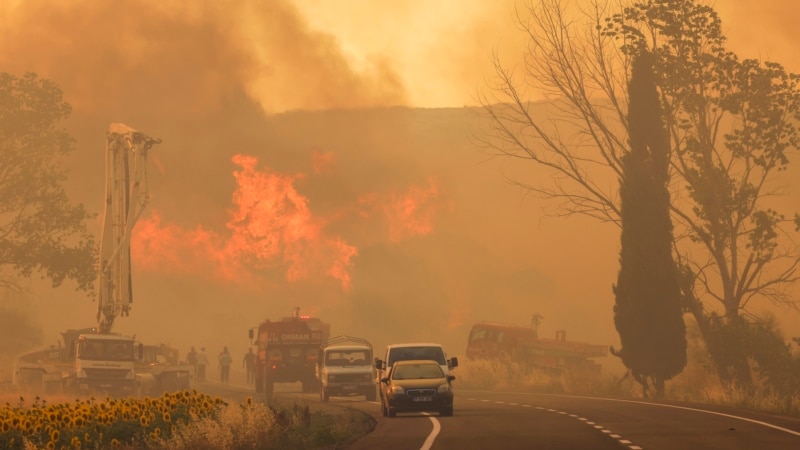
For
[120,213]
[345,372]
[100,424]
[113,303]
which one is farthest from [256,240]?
[100,424]

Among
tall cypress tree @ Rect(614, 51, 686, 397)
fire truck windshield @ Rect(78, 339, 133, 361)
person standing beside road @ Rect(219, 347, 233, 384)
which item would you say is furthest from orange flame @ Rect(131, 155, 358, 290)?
tall cypress tree @ Rect(614, 51, 686, 397)

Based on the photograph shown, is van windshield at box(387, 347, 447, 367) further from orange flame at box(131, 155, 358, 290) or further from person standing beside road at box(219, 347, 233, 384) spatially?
orange flame at box(131, 155, 358, 290)

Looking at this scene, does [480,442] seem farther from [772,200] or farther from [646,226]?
[772,200]

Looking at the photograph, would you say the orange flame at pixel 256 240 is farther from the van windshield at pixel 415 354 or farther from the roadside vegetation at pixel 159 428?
the roadside vegetation at pixel 159 428

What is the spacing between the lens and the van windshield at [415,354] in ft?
141

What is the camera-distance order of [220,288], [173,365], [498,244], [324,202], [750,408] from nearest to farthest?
1. [750,408]
2. [173,365]
3. [324,202]
4. [220,288]
5. [498,244]

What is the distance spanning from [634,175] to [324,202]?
177 ft

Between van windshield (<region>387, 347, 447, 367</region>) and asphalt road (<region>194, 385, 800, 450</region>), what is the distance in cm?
175

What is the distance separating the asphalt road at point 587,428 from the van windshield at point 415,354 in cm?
175

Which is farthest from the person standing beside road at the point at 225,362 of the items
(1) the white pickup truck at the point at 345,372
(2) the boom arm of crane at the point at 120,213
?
(2) the boom arm of crane at the point at 120,213

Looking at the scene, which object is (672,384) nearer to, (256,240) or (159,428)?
(159,428)

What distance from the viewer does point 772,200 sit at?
164250mm

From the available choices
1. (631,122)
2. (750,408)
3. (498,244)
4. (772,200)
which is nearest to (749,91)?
(631,122)

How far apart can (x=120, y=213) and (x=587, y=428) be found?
79.6ft
